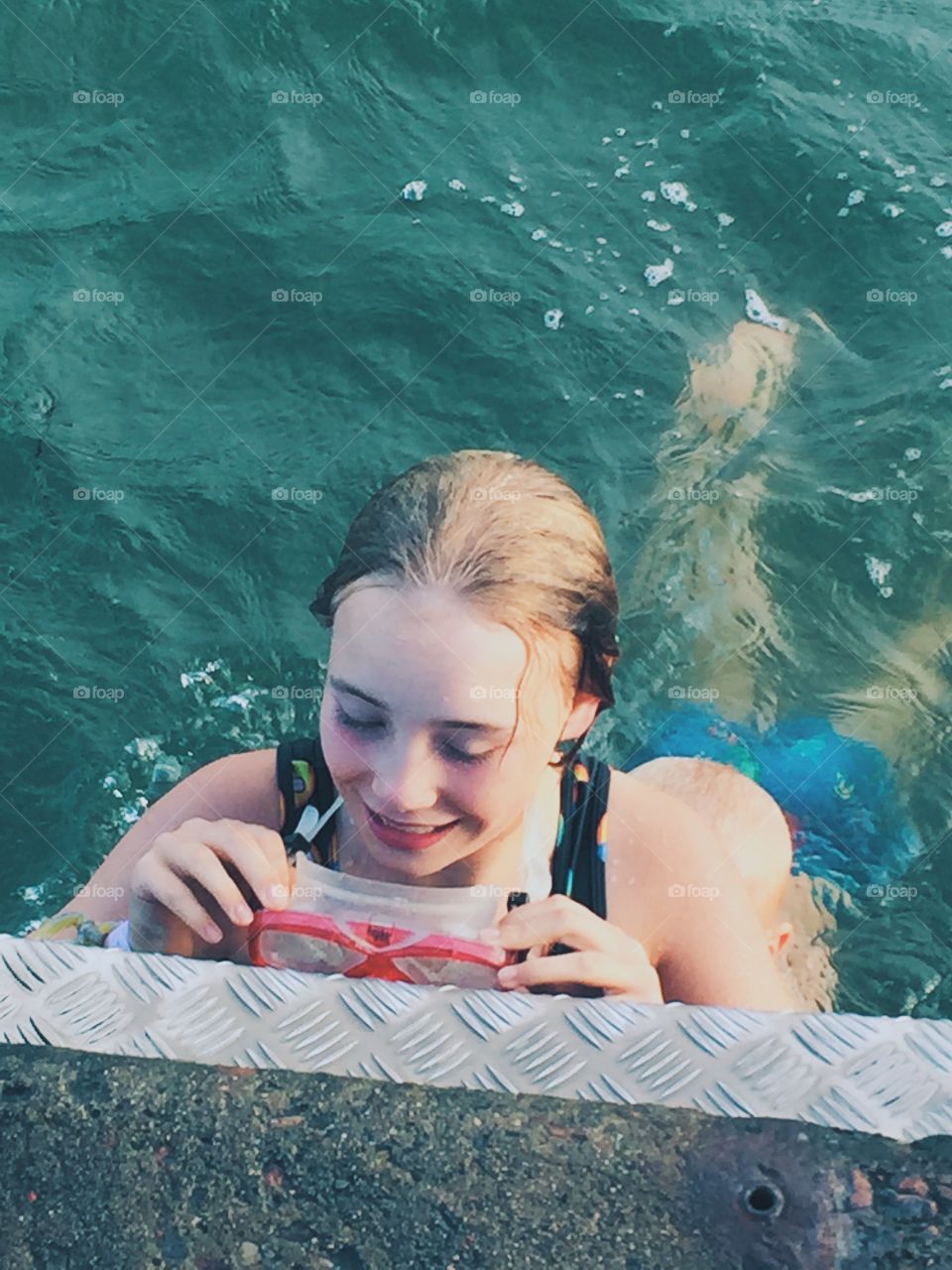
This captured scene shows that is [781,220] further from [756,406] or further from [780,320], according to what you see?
[756,406]

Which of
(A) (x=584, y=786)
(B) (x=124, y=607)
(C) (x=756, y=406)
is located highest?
(A) (x=584, y=786)

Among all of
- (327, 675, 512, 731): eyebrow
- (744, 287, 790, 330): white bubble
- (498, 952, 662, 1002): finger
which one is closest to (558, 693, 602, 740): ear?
(327, 675, 512, 731): eyebrow

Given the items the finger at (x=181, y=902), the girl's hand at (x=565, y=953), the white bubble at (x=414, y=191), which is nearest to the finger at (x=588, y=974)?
the girl's hand at (x=565, y=953)

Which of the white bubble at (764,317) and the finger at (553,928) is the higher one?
the finger at (553,928)

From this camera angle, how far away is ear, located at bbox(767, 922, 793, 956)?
5.27 metres

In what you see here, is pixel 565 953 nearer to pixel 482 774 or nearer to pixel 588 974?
pixel 588 974

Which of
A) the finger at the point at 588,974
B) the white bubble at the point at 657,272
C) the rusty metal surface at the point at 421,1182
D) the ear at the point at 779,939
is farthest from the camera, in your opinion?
the white bubble at the point at 657,272

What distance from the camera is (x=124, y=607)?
6855 mm

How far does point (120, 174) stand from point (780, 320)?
3.56 meters

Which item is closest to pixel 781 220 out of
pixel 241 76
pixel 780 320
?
pixel 780 320

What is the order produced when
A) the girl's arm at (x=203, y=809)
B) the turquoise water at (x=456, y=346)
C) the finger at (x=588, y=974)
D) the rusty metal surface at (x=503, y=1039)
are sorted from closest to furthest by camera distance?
the rusty metal surface at (x=503, y=1039) < the finger at (x=588, y=974) < the girl's arm at (x=203, y=809) < the turquoise water at (x=456, y=346)

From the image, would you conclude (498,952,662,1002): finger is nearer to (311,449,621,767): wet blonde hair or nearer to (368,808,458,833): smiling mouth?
(368,808,458,833): smiling mouth

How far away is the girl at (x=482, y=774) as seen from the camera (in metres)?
3.67

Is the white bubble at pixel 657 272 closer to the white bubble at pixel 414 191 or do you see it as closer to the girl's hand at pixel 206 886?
the white bubble at pixel 414 191
